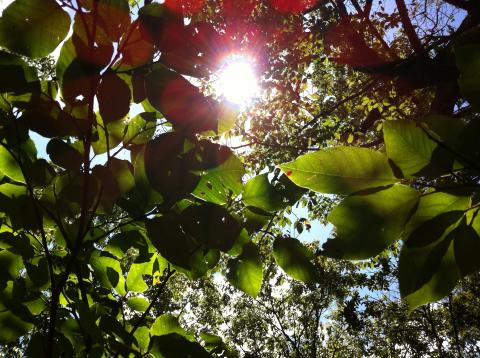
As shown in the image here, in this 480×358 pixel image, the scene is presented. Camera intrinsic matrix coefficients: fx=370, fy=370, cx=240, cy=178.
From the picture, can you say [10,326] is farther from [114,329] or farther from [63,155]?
[63,155]

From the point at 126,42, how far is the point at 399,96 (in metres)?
9.29

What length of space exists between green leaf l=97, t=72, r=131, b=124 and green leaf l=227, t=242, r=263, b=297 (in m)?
0.50

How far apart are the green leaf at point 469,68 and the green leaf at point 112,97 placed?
630 millimetres

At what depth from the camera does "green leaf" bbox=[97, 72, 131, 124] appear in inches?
31.3

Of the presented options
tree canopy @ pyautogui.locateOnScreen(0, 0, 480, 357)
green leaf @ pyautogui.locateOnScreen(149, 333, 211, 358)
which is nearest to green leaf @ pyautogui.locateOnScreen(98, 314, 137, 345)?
tree canopy @ pyautogui.locateOnScreen(0, 0, 480, 357)

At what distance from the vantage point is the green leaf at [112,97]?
80cm

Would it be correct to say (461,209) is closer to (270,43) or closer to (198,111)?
(198,111)

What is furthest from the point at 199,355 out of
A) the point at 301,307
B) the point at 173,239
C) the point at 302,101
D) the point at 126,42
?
the point at 301,307

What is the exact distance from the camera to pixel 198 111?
2.54 ft

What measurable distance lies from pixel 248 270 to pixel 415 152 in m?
0.61

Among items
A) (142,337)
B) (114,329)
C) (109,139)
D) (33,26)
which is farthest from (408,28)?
(114,329)

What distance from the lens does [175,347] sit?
3.25 feet

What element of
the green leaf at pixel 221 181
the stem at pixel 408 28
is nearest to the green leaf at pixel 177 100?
the green leaf at pixel 221 181

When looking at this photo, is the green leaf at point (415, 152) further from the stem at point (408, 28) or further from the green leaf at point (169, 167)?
the stem at point (408, 28)
